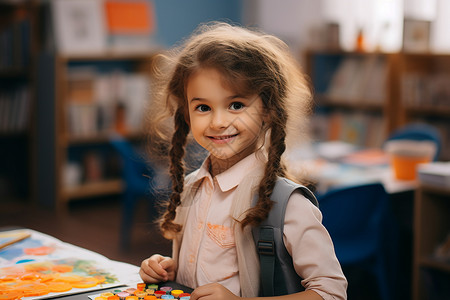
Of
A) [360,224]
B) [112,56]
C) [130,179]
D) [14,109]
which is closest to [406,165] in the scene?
[360,224]

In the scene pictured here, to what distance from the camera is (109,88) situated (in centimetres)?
532

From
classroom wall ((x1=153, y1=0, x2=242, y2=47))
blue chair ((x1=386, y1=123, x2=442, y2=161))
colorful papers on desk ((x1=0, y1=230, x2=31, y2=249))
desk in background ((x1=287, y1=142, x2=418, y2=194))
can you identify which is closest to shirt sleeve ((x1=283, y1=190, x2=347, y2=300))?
colorful papers on desk ((x1=0, y1=230, x2=31, y2=249))

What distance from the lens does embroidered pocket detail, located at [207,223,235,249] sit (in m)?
1.23

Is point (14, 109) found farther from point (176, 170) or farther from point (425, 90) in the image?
point (176, 170)

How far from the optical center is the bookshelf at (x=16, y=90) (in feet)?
16.7

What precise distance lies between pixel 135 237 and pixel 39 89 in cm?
162

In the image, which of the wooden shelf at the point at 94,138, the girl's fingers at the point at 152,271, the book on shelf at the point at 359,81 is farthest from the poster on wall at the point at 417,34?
the girl's fingers at the point at 152,271

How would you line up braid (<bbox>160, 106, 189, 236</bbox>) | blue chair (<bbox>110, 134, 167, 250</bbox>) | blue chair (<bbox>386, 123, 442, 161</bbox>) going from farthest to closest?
blue chair (<bbox>110, 134, 167, 250</bbox>) → blue chair (<bbox>386, 123, 442, 161</bbox>) → braid (<bbox>160, 106, 189, 236</bbox>)

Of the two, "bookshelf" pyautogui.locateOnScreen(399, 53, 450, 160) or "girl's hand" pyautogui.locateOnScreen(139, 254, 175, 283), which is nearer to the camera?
"girl's hand" pyautogui.locateOnScreen(139, 254, 175, 283)

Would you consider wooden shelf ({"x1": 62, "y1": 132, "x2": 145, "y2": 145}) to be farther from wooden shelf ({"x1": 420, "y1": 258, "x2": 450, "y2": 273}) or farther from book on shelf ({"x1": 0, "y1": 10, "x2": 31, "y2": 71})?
wooden shelf ({"x1": 420, "y1": 258, "x2": 450, "y2": 273})

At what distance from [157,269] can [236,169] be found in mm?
261

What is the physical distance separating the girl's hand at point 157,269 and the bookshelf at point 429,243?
1.88 metres

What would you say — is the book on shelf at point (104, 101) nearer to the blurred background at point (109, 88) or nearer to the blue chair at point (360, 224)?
the blurred background at point (109, 88)

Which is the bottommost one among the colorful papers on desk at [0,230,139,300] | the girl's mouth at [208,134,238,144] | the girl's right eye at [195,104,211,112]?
the colorful papers on desk at [0,230,139,300]
